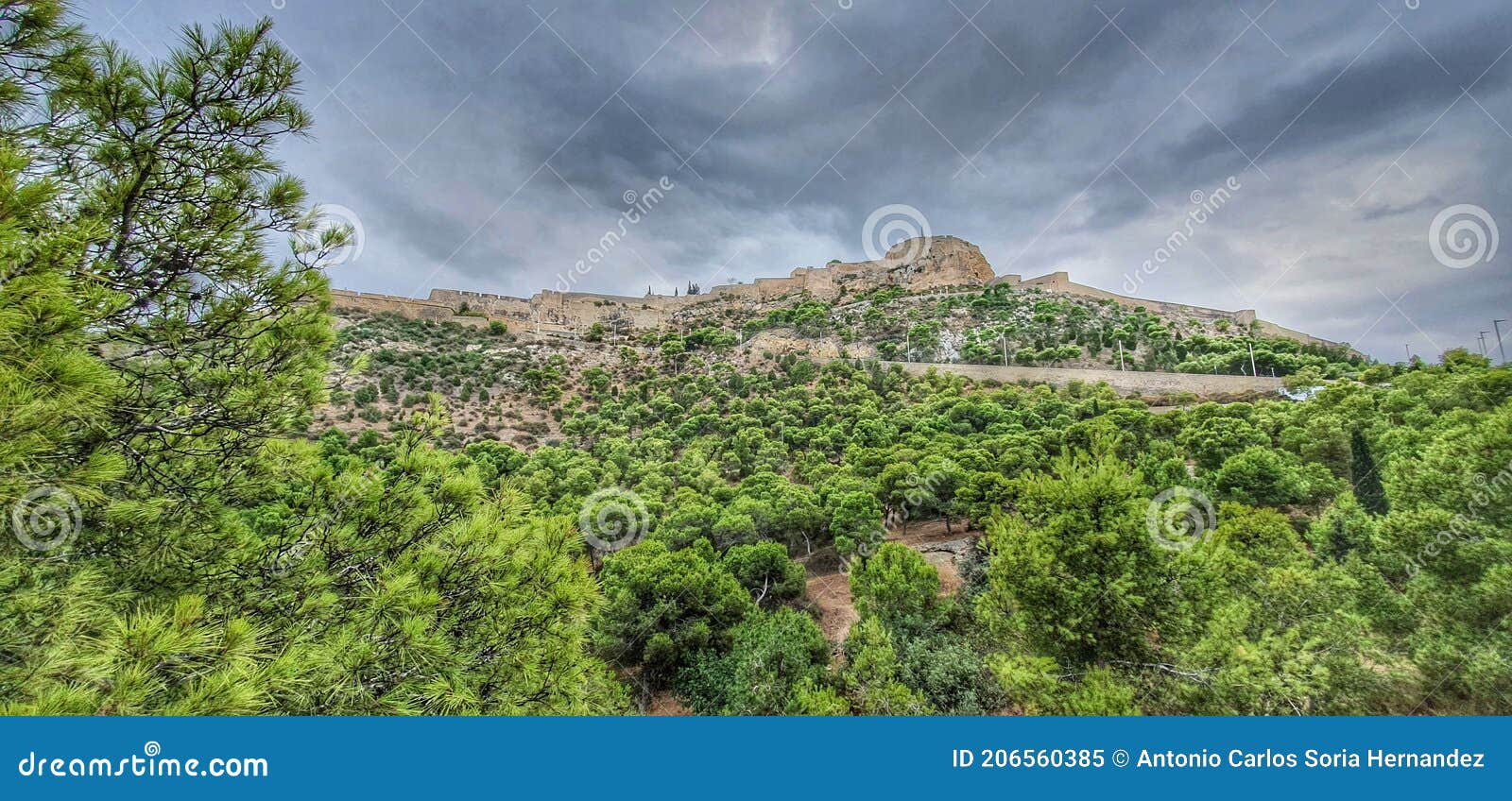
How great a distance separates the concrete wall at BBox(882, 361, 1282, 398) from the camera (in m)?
29.9

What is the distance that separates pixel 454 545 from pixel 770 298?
190ft

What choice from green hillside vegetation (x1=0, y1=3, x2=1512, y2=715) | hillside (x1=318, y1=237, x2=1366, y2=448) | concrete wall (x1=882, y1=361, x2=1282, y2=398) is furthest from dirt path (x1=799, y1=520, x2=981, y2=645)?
hillside (x1=318, y1=237, x2=1366, y2=448)

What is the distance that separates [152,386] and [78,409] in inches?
40.5

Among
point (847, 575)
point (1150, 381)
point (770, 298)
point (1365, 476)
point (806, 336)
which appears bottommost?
point (847, 575)

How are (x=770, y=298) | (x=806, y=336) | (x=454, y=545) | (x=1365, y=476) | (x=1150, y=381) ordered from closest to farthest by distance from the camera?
(x=454, y=545)
(x=1365, y=476)
(x=1150, y=381)
(x=806, y=336)
(x=770, y=298)

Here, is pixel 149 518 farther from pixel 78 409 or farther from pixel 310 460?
pixel 78 409

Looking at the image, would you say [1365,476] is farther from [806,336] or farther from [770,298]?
[770,298]

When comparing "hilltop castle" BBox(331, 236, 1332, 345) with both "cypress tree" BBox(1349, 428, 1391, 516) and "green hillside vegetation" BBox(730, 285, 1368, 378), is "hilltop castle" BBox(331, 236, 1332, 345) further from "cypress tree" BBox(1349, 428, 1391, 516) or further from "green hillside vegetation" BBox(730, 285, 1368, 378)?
"cypress tree" BBox(1349, 428, 1391, 516)

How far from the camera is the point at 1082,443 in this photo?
18.3 meters


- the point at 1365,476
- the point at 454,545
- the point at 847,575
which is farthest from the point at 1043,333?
the point at 454,545

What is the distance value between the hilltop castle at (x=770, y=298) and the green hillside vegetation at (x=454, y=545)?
3903 centimetres

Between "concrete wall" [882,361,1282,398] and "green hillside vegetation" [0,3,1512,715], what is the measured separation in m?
14.1

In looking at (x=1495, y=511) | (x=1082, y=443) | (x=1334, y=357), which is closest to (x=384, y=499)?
(x=1495, y=511)

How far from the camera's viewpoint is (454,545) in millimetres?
3389
